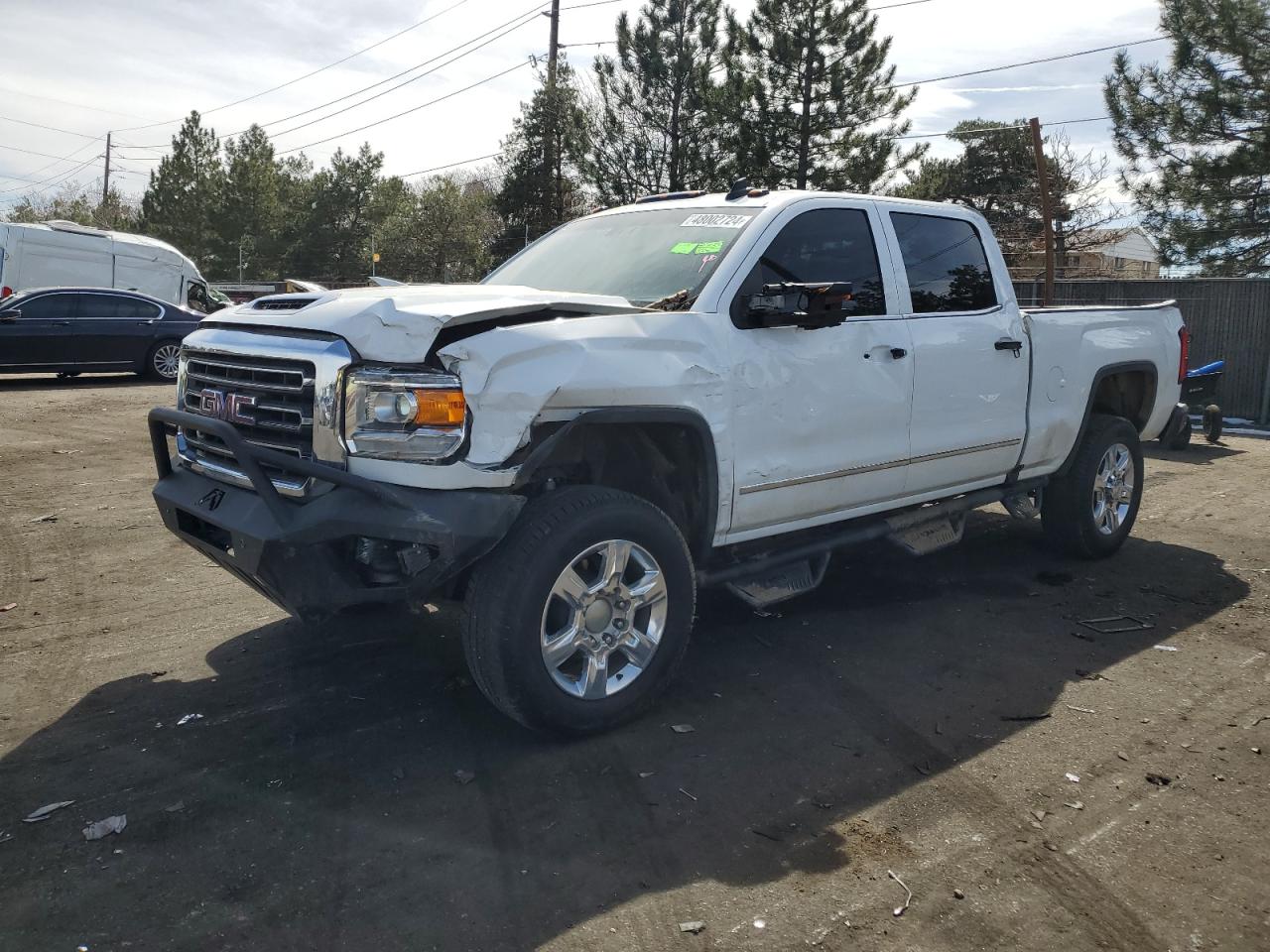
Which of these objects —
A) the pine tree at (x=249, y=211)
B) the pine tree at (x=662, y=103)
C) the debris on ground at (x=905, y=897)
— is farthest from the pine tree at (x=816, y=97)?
the pine tree at (x=249, y=211)

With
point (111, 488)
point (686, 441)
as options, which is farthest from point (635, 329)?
point (111, 488)

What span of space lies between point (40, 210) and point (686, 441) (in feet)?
276

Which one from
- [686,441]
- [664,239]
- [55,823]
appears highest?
[664,239]

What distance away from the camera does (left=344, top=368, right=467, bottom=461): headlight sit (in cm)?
346

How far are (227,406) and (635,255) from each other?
1.92m

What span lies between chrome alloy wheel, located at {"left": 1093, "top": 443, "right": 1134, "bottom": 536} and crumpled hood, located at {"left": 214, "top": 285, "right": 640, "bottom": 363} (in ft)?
12.7

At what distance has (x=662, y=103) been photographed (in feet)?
96.0

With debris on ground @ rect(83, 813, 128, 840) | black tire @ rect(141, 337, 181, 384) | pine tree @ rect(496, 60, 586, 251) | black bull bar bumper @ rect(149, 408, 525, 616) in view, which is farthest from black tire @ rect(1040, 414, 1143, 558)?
pine tree @ rect(496, 60, 586, 251)

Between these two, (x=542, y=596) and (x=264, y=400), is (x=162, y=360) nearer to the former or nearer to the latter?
(x=264, y=400)

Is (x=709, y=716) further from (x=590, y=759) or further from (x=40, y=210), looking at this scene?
(x=40, y=210)

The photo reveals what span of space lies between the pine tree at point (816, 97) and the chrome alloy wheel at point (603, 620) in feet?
77.8

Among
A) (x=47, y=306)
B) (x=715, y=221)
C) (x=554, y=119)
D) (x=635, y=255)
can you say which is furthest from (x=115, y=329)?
(x=554, y=119)

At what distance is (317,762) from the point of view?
369cm

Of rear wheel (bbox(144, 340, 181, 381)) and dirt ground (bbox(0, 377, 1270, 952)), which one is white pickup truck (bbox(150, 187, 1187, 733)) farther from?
rear wheel (bbox(144, 340, 181, 381))
